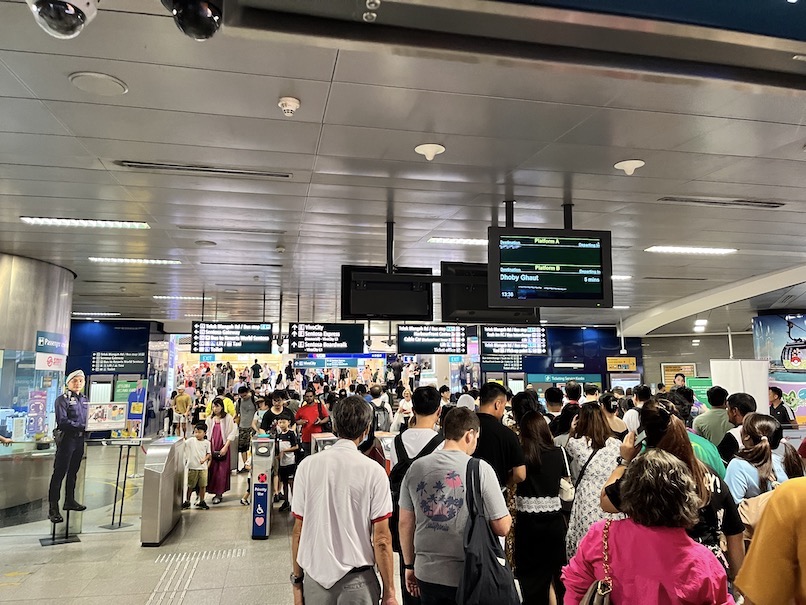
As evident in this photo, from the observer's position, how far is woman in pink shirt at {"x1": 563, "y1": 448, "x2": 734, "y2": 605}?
70.2 inches

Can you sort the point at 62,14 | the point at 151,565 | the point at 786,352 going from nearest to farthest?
1. the point at 62,14
2. the point at 151,565
3. the point at 786,352

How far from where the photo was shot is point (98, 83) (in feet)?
11.9

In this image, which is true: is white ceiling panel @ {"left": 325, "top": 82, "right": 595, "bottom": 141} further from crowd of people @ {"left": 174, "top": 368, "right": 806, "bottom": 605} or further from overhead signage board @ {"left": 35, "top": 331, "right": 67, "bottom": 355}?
overhead signage board @ {"left": 35, "top": 331, "right": 67, "bottom": 355}

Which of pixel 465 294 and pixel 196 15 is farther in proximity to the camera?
pixel 465 294

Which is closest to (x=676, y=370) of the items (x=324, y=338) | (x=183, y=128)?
(x=324, y=338)

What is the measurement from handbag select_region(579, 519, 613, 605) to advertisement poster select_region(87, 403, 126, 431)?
7.67 meters

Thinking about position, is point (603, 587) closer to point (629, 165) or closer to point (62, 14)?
point (62, 14)

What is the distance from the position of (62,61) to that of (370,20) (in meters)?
2.45

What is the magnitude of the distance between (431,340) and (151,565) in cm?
686

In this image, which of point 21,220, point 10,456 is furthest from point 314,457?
point 10,456

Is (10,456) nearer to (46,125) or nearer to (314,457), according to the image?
(46,125)

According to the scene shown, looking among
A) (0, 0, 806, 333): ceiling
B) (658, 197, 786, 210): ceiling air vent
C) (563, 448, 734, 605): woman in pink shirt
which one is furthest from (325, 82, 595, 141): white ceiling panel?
(563, 448, 734, 605): woman in pink shirt

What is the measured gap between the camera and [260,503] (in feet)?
22.2

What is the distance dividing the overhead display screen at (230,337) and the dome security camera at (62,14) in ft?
33.7
